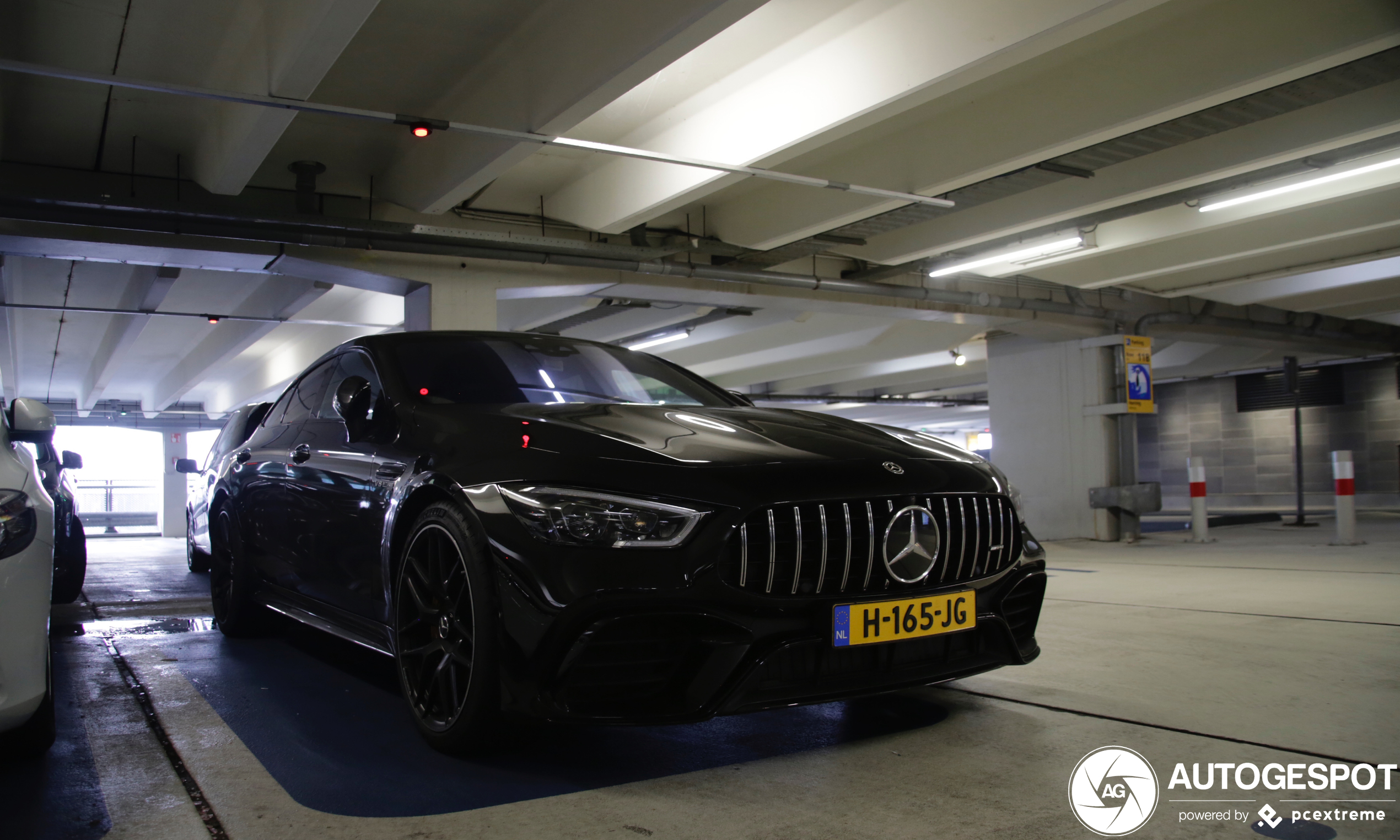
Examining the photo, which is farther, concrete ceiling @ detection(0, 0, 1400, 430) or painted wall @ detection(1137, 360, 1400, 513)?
painted wall @ detection(1137, 360, 1400, 513)

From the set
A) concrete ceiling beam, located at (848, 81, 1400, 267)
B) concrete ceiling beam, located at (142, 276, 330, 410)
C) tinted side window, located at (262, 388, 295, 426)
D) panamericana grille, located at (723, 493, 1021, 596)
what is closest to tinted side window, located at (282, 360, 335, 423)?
tinted side window, located at (262, 388, 295, 426)

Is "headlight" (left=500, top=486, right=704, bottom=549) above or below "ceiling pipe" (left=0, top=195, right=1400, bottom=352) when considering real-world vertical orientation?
below

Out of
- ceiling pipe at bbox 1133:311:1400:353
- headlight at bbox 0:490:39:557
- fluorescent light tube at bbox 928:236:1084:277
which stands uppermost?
fluorescent light tube at bbox 928:236:1084:277

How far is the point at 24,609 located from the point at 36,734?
1.52 feet

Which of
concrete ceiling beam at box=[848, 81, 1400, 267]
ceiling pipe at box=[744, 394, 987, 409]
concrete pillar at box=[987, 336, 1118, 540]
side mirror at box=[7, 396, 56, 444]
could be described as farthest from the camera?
ceiling pipe at box=[744, 394, 987, 409]

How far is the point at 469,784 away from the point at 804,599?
2.96 feet

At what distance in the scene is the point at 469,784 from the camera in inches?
88.4

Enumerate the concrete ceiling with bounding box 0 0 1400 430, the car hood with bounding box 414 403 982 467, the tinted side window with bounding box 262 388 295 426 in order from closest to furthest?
the car hood with bounding box 414 403 982 467, the tinted side window with bounding box 262 388 295 426, the concrete ceiling with bounding box 0 0 1400 430

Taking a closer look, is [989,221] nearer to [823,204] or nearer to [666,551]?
[823,204]

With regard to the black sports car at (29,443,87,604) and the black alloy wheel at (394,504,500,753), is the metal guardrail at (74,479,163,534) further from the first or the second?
the black alloy wheel at (394,504,500,753)

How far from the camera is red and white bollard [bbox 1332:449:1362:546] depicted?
400 inches

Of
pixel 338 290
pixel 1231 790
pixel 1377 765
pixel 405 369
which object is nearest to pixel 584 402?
pixel 405 369

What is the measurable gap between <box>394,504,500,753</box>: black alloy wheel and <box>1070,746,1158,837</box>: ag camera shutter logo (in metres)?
1.34

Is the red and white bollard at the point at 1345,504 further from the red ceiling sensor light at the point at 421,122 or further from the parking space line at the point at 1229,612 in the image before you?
the red ceiling sensor light at the point at 421,122
